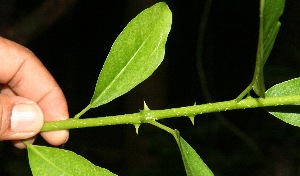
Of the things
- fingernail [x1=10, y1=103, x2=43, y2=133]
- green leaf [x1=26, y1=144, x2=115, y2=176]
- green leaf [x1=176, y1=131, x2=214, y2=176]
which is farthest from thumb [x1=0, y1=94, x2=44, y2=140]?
green leaf [x1=176, y1=131, x2=214, y2=176]

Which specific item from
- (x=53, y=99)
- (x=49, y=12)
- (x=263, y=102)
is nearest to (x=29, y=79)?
(x=53, y=99)

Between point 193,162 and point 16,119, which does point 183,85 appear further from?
point 193,162

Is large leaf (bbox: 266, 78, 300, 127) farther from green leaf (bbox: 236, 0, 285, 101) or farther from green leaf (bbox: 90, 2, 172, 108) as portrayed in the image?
green leaf (bbox: 90, 2, 172, 108)

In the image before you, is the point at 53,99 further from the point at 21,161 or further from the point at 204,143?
the point at 204,143

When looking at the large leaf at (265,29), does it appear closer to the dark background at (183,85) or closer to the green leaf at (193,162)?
the green leaf at (193,162)

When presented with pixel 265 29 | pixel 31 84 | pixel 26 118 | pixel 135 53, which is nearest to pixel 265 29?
pixel 265 29

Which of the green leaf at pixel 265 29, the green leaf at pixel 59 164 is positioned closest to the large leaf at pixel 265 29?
the green leaf at pixel 265 29
